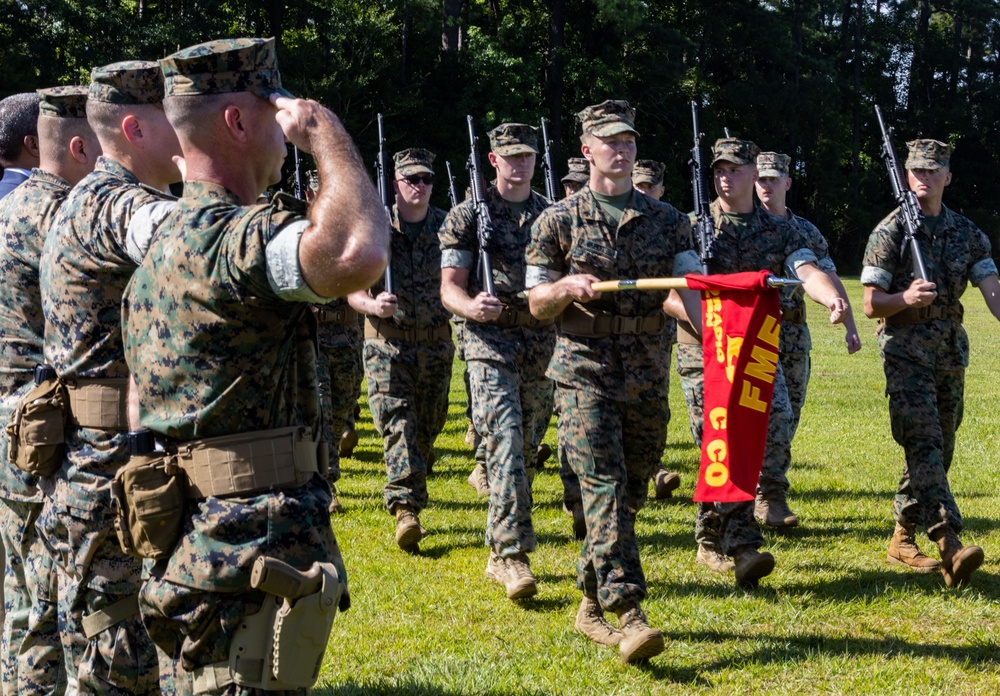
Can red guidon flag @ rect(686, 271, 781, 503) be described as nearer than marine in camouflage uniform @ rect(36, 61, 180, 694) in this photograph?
No

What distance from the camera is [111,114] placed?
14.2ft

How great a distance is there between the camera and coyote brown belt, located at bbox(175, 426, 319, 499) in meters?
3.22

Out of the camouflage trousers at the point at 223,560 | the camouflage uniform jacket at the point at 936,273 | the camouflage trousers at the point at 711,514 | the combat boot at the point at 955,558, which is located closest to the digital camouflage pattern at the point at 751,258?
the camouflage trousers at the point at 711,514

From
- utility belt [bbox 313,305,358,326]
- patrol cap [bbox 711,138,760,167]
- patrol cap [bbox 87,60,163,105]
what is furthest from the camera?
utility belt [bbox 313,305,358,326]

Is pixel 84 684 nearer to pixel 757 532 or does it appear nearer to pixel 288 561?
pixel 288 561

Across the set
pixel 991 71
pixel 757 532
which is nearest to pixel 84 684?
pixel 757 532

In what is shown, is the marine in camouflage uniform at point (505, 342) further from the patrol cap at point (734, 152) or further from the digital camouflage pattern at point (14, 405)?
the digital camouflage pattern at point (14, 405)

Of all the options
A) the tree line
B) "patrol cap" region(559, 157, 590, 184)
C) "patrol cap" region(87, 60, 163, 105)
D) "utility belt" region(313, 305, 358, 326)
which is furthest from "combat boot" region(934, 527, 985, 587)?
the tree line

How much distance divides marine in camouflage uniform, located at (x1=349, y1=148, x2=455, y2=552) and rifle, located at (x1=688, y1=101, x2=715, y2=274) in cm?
195

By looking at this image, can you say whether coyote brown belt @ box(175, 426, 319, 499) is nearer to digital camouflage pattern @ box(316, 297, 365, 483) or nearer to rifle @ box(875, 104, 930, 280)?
rifle @ box(875, 104, 930, 280)

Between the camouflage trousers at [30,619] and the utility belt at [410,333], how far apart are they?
4.01 metres

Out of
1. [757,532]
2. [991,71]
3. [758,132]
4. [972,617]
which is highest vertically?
[991,71]

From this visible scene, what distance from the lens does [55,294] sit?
4.19 m

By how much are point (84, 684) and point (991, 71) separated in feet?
207
